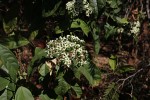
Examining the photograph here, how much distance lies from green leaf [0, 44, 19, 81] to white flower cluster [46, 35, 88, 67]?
0.24 meters

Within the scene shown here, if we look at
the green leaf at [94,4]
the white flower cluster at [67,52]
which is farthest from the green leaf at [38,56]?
the green leaf at [94,4]

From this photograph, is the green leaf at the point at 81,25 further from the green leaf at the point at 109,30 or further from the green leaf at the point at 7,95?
the green leaf at the point at 7,95

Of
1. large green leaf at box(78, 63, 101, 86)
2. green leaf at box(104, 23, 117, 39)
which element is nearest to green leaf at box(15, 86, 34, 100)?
large green leaf at box(78, 63, 101, 86)

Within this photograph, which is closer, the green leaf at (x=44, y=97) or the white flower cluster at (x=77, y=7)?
the white flower cluster at (x=77, y=7)

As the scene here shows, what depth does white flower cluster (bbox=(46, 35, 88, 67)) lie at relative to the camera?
1.85 m

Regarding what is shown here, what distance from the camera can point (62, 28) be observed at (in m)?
2.06

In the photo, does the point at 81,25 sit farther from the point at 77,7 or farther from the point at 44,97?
the point at 44,97

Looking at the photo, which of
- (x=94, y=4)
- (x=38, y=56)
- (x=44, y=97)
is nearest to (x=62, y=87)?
(x=44, y=97)

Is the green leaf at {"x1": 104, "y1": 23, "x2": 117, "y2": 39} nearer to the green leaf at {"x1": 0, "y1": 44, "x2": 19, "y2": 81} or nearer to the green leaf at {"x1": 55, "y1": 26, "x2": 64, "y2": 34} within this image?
the green leaf at {"x1": 55, "y1": 26, "x2": 64, "y2": 34}

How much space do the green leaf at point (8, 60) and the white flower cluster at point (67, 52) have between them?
0.24m

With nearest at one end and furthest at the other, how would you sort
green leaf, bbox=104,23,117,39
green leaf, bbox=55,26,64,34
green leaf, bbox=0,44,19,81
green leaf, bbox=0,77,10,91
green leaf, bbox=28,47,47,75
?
green leaf, bbox=0,44,19,81, green leaf, bbox=0,77,10,91, green leaf, bbox=28,47,47,75, green leaf, bbox=55,26,64,34, green leaf, bbox=104,23,117,39

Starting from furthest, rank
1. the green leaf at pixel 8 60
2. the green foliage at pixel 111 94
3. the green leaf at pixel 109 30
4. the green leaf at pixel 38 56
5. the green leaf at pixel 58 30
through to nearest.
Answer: the green leaf at pixel 109 30 < the green foliage at pixel 111 94 < the green leaf at pixel 58 30 < the green leaf at pixel 38 56 < the green leaf at pixel 8 60

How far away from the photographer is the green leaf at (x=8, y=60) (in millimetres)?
1705

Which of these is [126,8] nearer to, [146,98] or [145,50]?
[145,50]
